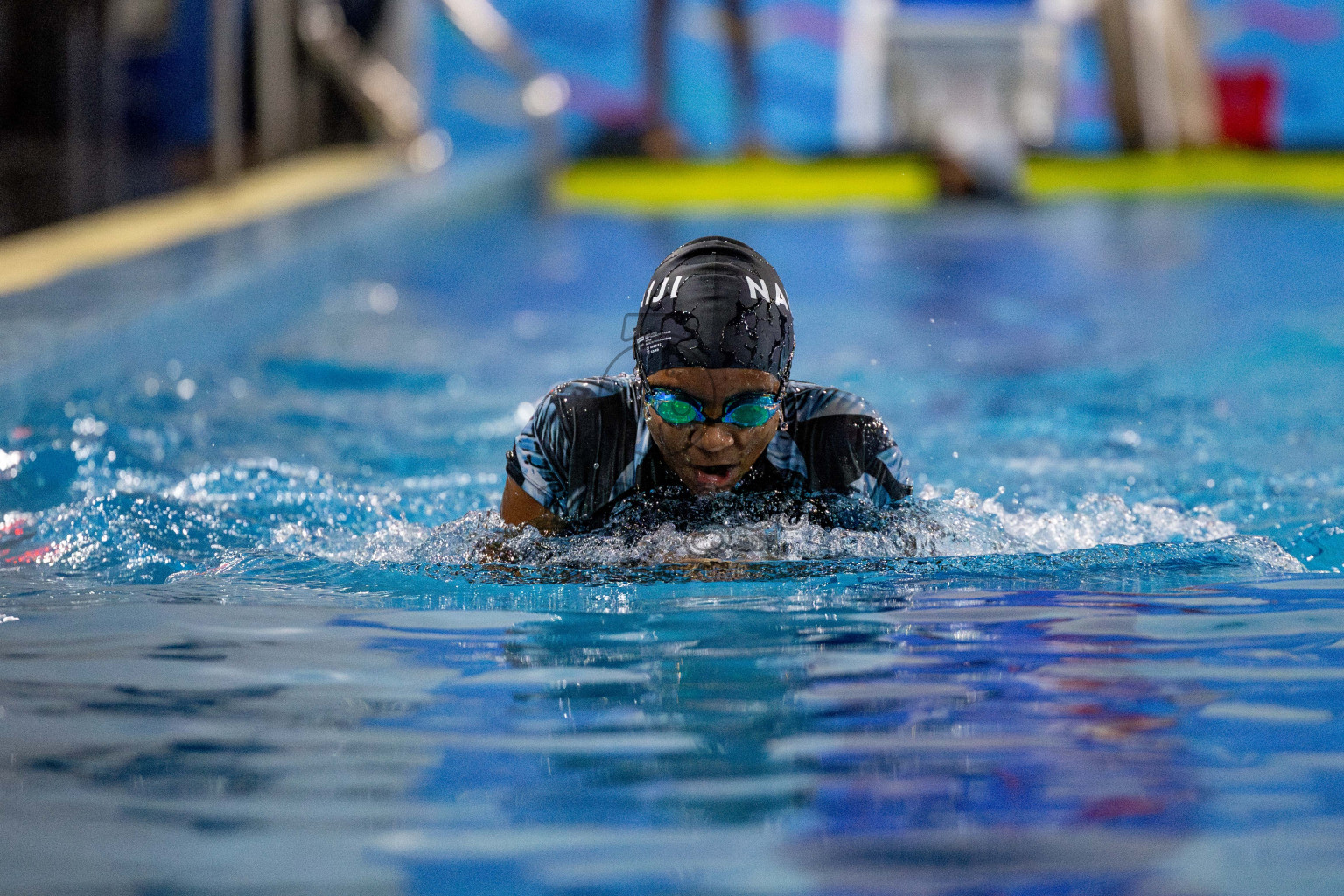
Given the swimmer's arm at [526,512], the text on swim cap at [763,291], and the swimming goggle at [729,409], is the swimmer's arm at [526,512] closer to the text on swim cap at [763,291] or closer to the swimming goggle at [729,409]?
the swimming goggle at [729,409]

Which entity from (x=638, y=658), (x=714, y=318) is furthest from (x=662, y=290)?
(x=638, y=658)

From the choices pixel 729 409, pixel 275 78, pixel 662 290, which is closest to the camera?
pixel 729 409

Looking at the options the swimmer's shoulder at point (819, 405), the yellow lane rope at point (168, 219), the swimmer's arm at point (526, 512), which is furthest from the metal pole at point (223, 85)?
the swimmer's shoulder at point (819, 405)

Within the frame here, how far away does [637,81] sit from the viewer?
21391 millimetres

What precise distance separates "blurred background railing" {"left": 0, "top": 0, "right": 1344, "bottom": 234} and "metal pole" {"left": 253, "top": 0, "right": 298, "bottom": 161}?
0.03 meters

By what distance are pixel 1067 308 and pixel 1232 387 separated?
7.86ft

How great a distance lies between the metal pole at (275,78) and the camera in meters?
11.8

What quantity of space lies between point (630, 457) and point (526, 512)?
278mm

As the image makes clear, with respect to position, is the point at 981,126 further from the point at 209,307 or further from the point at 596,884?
the point at 596,884

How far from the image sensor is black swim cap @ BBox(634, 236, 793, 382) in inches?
115

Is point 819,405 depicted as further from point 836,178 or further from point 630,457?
point 836,178

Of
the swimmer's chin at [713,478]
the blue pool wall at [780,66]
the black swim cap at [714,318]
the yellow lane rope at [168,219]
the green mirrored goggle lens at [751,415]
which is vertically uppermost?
the blue pool wall at [780,66]

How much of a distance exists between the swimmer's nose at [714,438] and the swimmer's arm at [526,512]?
48cm

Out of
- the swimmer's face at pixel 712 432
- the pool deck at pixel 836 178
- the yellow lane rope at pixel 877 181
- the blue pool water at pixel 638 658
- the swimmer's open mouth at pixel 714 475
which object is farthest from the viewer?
the yellow lane rope at pixel 877 181
